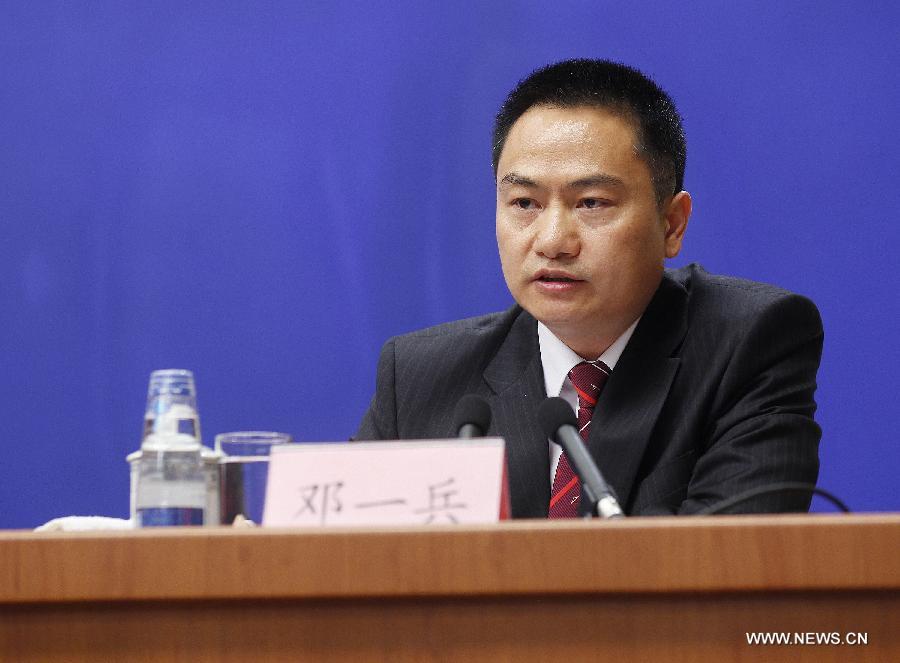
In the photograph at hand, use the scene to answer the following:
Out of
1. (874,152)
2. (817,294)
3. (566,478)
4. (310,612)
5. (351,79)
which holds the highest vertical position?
(351,79)

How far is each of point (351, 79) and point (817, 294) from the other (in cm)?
101

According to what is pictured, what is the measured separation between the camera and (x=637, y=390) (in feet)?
5.41

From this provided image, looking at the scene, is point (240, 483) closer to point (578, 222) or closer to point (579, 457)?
point (579, 457)

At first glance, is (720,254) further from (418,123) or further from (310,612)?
(310,612)

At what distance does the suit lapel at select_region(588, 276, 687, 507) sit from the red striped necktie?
0.09 ft

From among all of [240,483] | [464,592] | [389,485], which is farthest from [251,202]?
[464,592]

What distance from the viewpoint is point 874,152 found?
2279 millimetres

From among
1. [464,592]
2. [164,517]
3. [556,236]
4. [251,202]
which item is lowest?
[464,592]

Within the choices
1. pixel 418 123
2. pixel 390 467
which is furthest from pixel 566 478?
pixel 418 123

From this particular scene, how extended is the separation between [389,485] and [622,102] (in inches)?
38.6

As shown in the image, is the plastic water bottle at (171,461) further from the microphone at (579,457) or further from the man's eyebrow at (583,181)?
the man's eyebrow at (583,181)

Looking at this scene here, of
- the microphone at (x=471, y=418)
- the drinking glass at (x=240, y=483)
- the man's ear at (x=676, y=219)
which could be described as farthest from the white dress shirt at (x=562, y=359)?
the drinking glass at (x=240, y=483)

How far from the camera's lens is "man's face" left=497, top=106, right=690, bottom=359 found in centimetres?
163

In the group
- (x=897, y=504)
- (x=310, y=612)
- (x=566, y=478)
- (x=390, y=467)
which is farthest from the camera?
(x=897, y=504)
